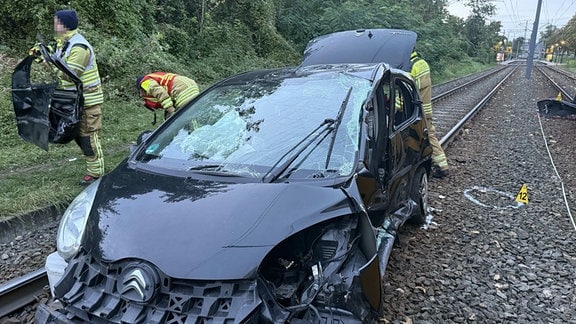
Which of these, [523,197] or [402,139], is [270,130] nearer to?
[402,139]

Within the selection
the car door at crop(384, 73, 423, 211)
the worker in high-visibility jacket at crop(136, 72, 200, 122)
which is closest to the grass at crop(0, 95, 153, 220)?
the worker in high-visibility jacket at crop(136, 72, 200, 122)

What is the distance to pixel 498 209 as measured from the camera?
555 cm

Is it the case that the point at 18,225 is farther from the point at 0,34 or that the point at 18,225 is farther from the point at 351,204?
the point at 0,34

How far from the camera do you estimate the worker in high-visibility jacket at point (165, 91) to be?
5793 millimetres

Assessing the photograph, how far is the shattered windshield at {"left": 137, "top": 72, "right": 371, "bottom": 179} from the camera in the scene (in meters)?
2.92

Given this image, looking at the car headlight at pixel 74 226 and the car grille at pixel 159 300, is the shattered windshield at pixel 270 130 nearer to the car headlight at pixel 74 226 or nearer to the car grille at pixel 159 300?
the car headlight at pixel 74 226

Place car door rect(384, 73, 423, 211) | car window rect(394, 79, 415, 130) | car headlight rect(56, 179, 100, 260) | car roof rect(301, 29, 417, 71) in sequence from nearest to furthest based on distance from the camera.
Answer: car headlight rect(56, 179, 100, 260)
car door rect(384, 73, 423, 211)
car window rect(394, 79, 415, 130)
car roof rect(301, 29, 417, 71)

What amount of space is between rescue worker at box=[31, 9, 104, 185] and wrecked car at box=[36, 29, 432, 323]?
7.51 ft

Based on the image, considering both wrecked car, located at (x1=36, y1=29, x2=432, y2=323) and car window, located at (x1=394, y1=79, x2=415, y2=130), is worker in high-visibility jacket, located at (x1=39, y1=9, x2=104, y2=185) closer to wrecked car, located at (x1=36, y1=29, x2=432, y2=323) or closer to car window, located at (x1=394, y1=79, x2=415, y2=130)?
wrecked car, located at (x1=36, y1=29, x2=432, y2=323)

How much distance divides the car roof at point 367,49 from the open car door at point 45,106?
282cm

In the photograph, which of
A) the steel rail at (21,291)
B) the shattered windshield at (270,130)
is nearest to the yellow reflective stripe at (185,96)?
the shattered windshield at (270,130)

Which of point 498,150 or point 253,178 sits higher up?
point 253,178

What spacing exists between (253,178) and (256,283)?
79 cm

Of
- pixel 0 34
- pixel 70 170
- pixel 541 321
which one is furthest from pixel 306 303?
pixel 0 34
